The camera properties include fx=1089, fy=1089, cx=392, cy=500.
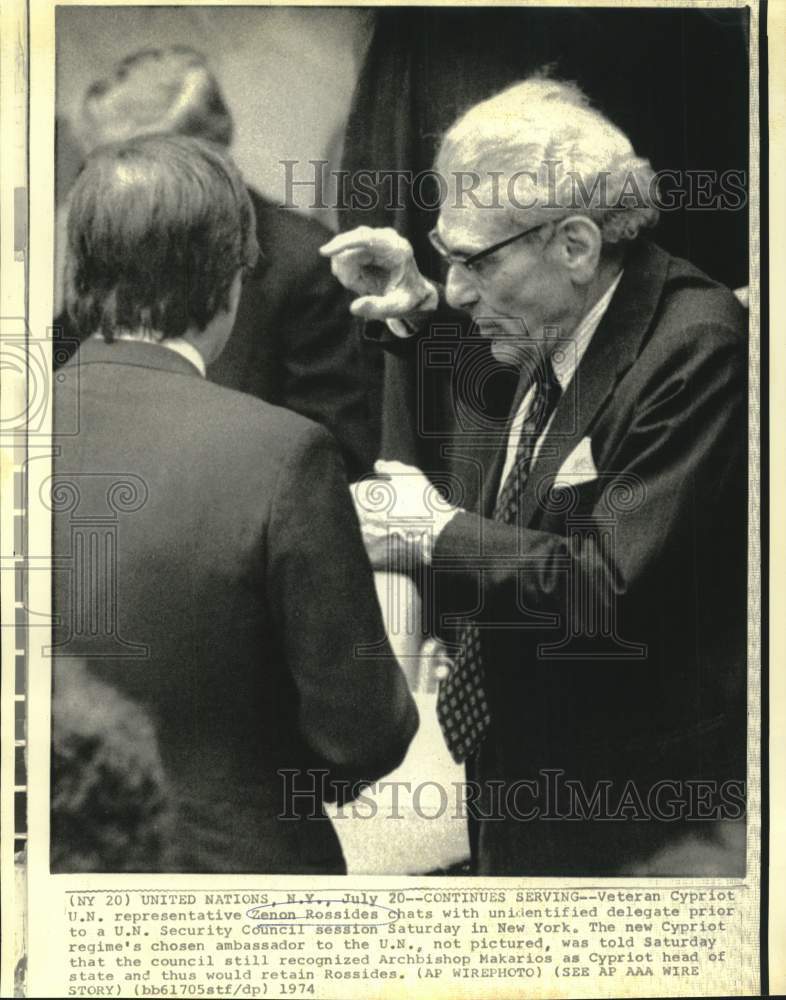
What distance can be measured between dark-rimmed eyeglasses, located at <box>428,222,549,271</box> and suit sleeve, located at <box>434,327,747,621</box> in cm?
72

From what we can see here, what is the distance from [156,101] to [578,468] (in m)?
2.16

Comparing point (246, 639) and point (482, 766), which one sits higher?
point (246, 639)

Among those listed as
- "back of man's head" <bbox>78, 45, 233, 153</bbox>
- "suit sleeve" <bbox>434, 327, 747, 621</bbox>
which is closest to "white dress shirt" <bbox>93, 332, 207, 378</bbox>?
"back of man's head" <bbox>78, 45, 233, 153</bbox>

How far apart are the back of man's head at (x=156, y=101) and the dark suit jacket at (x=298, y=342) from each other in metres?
0.37

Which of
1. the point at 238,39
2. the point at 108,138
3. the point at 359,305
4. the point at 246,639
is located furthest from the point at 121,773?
the point at 238,39

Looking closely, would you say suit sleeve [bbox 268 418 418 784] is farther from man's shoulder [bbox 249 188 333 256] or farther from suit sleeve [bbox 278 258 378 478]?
man's shoulder [bbox 249 188 333 256]

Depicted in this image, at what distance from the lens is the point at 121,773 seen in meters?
4.16

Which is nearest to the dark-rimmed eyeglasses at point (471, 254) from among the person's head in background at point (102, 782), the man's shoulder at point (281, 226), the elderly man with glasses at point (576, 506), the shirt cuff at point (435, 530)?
the elderly man with glasses at point (576, 506)

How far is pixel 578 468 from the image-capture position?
4.16 metres

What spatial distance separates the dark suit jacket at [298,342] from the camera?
4.19 metres


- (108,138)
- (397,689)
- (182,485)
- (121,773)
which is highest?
(108,138)

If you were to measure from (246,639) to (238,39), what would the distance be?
7.66ft
